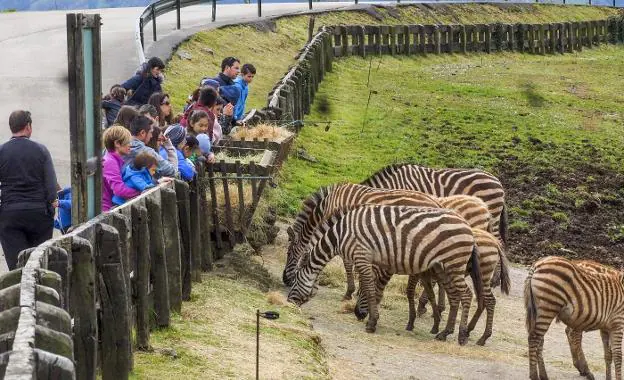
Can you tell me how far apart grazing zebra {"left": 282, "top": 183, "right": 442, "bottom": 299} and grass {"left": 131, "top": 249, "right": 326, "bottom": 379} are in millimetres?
2333

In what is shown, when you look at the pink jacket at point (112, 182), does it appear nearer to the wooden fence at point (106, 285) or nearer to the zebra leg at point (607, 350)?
the wooden fence at point (106, 285)

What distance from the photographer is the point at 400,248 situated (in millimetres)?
17484

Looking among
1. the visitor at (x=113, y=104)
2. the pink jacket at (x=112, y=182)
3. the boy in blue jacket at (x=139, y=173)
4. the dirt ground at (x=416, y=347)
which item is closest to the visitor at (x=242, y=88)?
the dirt ground at (x=416, y=347)

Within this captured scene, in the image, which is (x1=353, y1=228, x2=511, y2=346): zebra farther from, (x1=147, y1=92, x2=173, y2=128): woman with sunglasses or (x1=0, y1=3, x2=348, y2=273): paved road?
(x1=0, y1=3, x2=348, y2=273): paved road

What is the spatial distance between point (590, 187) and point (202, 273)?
1487 cm

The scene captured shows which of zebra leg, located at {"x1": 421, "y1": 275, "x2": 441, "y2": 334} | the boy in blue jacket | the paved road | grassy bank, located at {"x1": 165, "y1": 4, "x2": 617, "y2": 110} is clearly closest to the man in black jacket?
the boy in blue jacket

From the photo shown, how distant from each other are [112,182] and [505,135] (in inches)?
910

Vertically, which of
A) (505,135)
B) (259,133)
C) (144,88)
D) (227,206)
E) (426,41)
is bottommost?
(505,135)

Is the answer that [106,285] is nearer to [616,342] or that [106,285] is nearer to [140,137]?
[140,137]

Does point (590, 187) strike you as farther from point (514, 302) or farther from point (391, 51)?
point (391, 51)

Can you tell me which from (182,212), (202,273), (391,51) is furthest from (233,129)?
(391,51)

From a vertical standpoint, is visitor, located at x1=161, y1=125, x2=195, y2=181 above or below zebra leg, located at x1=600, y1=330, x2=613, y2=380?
above

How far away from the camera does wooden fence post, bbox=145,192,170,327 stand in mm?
12773

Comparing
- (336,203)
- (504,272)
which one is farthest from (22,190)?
(504,272)
